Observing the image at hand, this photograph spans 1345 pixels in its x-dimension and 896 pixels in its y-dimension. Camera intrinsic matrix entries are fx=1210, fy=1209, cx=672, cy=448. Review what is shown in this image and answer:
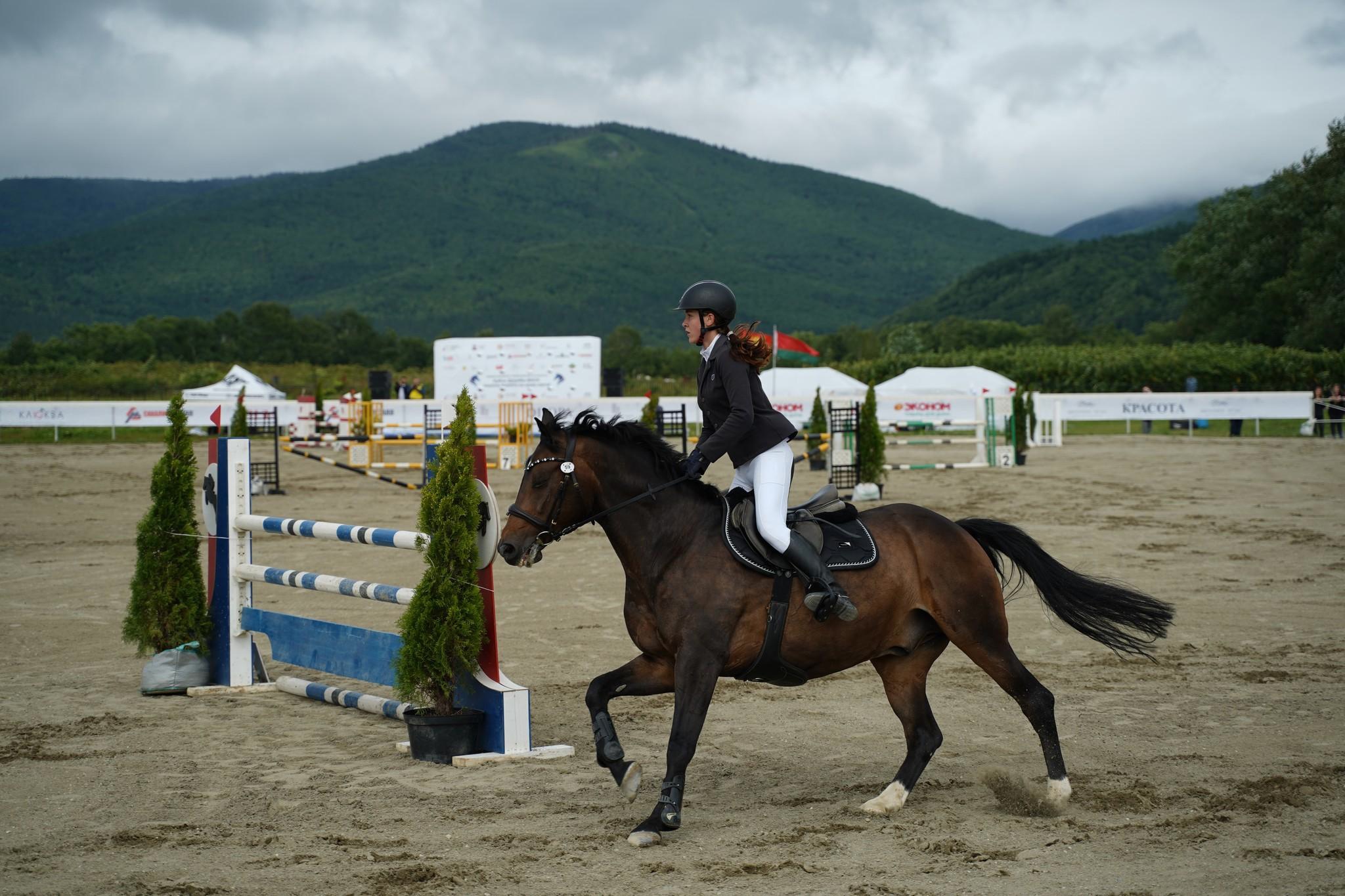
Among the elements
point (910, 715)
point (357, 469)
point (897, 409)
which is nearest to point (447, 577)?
point (910, 715)

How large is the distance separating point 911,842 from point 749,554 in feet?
4.38

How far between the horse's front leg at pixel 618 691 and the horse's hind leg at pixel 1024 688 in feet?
4.30

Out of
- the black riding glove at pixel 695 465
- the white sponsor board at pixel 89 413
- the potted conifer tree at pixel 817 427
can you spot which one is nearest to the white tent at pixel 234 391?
the white sponsor board at pixel 89 413

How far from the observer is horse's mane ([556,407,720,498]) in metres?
5.37

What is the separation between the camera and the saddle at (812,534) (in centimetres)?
522

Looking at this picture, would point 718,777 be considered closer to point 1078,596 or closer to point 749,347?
point 1078,596

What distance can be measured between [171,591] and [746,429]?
4699 millimetres

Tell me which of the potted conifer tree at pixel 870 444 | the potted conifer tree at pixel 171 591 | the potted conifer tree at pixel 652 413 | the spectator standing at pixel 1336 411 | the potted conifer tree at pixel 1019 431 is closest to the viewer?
the potted conifer tree at pixel 171 591

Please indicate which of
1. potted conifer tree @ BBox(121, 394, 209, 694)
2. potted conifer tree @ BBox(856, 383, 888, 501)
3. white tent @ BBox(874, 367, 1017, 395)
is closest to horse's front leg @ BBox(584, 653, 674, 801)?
potted conifer tree @ BBox(121, 394, 209, 694)

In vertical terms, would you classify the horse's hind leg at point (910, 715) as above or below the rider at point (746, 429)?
below

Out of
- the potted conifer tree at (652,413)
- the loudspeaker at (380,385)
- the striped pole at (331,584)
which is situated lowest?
the striped pole at (331,584)

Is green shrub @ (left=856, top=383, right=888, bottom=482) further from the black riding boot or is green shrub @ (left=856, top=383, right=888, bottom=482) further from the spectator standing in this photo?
the spectator standing

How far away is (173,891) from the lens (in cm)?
416

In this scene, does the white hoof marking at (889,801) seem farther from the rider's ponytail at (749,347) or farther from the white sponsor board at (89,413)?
the white sponsor board at (89,413)
